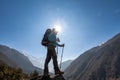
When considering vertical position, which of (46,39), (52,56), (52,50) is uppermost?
(46,39)

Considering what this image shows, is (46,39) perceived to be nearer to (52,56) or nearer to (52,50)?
(52,50)

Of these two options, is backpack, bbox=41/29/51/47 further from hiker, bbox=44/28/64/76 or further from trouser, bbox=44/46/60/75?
trouser, bbox=44/46/60/75

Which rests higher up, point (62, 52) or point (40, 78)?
point (62, 52)

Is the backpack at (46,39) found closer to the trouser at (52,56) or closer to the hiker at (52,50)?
the hiker at (52,50)

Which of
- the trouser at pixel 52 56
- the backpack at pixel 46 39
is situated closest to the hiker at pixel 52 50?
the trouser at pixel 52 56

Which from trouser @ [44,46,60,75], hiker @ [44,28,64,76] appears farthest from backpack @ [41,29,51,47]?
trouser @ [44,46,60,75]

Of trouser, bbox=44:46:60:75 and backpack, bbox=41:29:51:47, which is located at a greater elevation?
backpack, bbox=41:29:51:47

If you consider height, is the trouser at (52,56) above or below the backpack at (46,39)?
below

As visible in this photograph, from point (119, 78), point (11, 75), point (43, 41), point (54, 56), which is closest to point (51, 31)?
point (43, 41)

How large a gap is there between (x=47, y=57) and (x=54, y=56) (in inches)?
15.2

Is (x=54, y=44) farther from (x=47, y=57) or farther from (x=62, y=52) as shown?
(x=62, y=52)

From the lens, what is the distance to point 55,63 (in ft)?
32.7

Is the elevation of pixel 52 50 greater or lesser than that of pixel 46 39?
lesser

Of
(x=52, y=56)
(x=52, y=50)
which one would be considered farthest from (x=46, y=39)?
(x=52, y=56)
